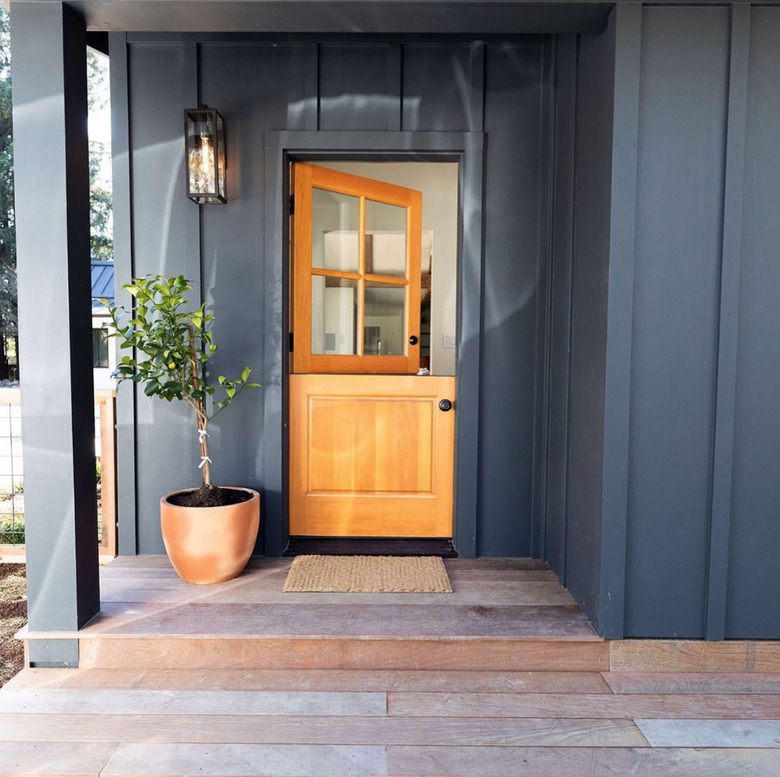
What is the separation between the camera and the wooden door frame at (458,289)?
9.48ft

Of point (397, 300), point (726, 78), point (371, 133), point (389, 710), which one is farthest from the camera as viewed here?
point (397, 300)

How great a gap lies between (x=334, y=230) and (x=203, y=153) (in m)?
0.73

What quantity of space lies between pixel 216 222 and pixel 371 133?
86 cm

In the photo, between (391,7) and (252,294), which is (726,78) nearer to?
(391,7)

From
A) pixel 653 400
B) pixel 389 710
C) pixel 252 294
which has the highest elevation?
pixel 252 294

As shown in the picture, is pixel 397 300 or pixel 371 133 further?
pixel 397 300

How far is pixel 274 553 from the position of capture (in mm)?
2973

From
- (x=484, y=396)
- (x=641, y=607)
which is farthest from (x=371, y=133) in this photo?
Answer: (x=641, y=607)

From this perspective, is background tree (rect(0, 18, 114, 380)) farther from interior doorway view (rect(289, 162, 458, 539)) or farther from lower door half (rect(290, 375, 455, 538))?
lower door half (rect(290, 375, 455, 538))

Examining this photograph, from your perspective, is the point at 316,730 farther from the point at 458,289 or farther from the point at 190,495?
the point at 458,289

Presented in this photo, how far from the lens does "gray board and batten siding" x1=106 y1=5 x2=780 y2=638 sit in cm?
211

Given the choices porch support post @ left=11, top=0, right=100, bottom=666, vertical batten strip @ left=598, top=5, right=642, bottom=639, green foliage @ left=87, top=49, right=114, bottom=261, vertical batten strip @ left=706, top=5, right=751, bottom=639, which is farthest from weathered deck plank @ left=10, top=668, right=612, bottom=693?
green foliage @ left=87, top=49, right=114, bottom=261

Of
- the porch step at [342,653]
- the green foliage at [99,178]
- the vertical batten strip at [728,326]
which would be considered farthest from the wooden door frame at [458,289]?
the green foliage at [99,178]

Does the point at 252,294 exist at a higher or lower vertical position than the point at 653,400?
higher
